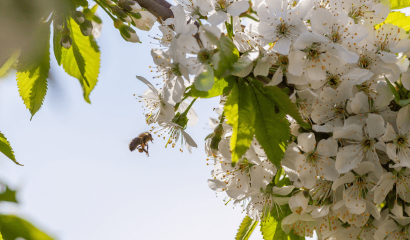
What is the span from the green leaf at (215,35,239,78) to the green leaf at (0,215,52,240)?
3.08 feet

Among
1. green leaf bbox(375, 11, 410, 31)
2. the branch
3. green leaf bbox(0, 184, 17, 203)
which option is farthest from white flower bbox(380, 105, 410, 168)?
green leaf bbox(0, 184, 17, 203)

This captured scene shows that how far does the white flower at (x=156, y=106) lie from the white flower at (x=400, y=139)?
2.36 feet

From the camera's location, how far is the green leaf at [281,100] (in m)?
0.96

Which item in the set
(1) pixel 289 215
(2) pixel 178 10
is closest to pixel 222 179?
(1) pixel 289 215

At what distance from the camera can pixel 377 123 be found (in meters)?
1.05

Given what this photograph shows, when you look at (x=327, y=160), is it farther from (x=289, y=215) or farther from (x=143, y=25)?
(x=143, y=25)

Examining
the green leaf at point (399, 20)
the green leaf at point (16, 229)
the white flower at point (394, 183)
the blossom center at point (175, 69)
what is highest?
the green leaf at point (399, 20)

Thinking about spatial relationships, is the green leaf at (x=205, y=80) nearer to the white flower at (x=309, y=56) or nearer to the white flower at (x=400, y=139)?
the white flower at (x=309, y=56)

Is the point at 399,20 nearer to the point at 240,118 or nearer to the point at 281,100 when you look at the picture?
the point at 281,100

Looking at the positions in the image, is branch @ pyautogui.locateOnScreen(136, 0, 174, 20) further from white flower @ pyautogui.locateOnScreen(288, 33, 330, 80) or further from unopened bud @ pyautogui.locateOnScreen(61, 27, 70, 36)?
white flower @ pyautogui.locateOnScreen(288, 33, 330, 80)

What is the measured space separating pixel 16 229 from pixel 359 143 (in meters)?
1.32

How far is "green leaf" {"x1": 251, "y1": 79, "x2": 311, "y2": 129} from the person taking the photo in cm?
96

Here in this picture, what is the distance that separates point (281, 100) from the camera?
97 centimetres

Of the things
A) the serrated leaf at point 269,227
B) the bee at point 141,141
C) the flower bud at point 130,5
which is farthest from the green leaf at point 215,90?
the bee at point 141,141
